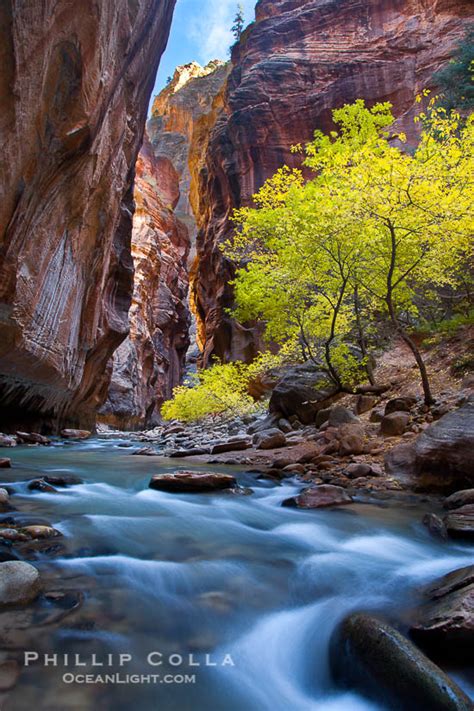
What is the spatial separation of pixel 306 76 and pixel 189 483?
35114mm

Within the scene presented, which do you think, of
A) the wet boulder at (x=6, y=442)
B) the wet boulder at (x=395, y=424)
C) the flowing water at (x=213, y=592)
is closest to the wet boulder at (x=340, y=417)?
the wet boulder at (x=395, y=424)

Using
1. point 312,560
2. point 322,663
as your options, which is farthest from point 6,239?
point 322,663

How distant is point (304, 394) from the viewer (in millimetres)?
12844

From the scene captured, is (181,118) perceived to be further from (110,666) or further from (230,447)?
(110,666)

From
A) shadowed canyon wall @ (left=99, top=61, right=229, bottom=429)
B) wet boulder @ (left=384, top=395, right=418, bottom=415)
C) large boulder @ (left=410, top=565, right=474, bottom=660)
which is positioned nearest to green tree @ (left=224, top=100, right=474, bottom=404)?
wet boulder @ (left=384, top=395, right=418, bottom=415)

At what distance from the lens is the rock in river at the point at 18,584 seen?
2.48 m

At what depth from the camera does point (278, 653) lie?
8.39 feet

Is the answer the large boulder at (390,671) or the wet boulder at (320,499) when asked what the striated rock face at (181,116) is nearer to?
the wet boulder at (320,499)

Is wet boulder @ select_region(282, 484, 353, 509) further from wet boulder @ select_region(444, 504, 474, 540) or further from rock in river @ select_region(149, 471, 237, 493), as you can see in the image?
wet boulder @ select_region(444, 504, 474, 540)

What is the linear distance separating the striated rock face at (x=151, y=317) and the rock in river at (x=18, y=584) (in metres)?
30.9

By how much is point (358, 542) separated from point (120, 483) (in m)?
4.11

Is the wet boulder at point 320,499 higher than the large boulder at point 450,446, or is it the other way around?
the large boulder at point 450,446

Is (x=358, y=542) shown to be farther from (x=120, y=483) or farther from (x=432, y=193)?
(x=432, y=193)

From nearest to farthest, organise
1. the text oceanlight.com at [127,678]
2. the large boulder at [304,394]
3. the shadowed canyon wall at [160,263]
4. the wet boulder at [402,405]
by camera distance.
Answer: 1. the text oceanlight.com at [127,678]
2. the wet boulder at [402,405]
3. the large boulder at [304,394]
4. the shadowed canyon wall at [160,263]
